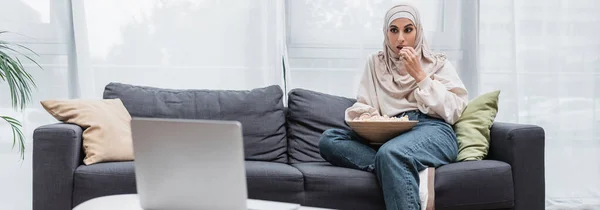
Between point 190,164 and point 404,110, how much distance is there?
179 centimetres

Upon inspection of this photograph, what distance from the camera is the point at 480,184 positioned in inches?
104

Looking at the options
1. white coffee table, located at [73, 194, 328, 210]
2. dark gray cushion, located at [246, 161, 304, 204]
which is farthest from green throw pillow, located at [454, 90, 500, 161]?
white coffee table, located at [73, 194, 328, 210]

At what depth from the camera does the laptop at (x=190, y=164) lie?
128 centimetres

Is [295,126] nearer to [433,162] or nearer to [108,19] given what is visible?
[433,162]

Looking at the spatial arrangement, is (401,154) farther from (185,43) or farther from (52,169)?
(185,43)

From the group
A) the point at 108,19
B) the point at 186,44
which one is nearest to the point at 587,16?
the point at 186,44

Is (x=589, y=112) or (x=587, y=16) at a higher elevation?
(x=587, y=16)

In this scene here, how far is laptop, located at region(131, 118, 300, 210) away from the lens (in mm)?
1279

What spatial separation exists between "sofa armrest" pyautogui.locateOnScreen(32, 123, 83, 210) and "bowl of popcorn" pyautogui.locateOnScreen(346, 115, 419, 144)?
3.59ft

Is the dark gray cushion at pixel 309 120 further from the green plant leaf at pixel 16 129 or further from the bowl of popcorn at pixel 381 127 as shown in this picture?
the green plant leaf at pixel 16 129

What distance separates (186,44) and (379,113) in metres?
1.22

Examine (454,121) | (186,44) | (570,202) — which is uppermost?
(186,44)

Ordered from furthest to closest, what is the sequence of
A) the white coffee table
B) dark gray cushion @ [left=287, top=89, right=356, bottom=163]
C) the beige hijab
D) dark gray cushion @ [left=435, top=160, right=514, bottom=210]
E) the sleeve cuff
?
dark gray cushion @ [left=287, top=89, right=356, bottom=163], the beige hijab, the sleeve cuff, dark gray cushion @ [left=435, top=160, right=514, bottom=210], the white coffee table

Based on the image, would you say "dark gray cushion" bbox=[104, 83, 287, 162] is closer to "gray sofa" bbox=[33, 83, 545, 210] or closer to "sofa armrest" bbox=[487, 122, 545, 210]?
"gray sofa" bbox=[33, 83, 545, 210]
